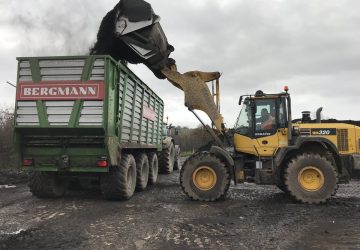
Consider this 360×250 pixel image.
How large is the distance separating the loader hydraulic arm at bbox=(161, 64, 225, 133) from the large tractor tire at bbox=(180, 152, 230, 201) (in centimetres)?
110

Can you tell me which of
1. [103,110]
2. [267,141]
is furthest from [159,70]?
[267,141]

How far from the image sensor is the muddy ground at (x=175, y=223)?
5.71m

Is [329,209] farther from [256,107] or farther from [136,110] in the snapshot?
[136,110]

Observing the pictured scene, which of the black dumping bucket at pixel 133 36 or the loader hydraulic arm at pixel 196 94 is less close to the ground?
the black dumping bucket at pixel 133 36

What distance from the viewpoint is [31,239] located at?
582cm

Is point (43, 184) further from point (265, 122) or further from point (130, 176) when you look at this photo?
point (265, 122)

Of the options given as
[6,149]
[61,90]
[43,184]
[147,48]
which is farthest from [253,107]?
[6,149]

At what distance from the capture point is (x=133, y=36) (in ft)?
30.5

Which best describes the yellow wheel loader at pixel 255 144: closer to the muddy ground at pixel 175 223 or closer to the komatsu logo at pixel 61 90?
the muddy ground at pixel 175 223

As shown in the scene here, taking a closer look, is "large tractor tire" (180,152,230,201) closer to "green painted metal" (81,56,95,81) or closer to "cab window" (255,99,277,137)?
"cab window" (255,99,277,137)

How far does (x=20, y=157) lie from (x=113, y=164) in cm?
201

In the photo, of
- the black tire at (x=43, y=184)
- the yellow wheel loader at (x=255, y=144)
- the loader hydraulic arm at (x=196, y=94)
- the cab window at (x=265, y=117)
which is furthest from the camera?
the loader hydraulic arm at (x=196, y=94)

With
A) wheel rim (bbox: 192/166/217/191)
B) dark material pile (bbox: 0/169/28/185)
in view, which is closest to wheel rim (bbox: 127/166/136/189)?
wheel rim (bbox: 192/166/217/191)

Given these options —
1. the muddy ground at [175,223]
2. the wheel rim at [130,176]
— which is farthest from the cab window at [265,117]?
the wheel rim at [130,176]
